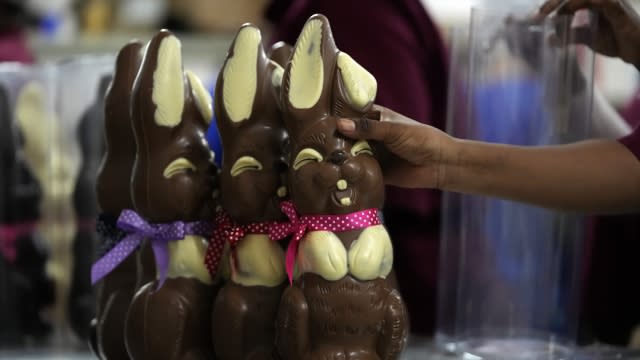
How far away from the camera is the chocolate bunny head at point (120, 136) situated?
2.94 feet

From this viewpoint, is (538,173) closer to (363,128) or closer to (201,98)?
(363,128)

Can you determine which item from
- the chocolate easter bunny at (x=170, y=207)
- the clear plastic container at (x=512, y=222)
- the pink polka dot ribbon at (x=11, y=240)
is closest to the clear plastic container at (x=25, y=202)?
the pink polka dot ribbon at (x=11, y=240)

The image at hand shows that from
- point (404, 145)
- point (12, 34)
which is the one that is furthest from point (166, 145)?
point (12, 34)

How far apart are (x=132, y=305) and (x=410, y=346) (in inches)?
15.2

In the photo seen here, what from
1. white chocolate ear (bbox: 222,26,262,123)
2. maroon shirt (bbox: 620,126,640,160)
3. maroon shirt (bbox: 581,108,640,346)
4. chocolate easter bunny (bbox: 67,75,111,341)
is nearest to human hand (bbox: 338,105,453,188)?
white chocolate ear (bbox: 222,26,262,123)

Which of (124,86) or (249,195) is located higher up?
(124,86)

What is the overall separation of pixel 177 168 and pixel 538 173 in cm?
37

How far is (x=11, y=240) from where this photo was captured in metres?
1.22

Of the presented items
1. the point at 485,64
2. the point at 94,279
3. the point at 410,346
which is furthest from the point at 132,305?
the point at 485,64

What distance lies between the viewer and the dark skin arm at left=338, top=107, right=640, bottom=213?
2.70ft

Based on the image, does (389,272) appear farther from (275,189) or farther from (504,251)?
(504,251)

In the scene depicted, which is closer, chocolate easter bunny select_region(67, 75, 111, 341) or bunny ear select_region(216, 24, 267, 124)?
bunny ear select_region(216, 24, 267, 124)

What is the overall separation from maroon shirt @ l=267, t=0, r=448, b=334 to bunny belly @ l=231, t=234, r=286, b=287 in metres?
0.35

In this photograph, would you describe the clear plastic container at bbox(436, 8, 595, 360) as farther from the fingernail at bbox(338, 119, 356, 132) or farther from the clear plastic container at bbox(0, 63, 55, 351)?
the clear plastic container at bbox(0, 63, 55, 351)
